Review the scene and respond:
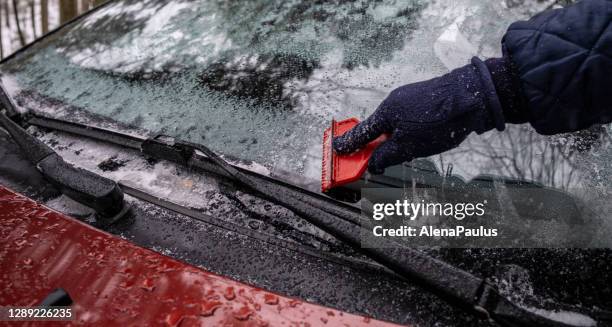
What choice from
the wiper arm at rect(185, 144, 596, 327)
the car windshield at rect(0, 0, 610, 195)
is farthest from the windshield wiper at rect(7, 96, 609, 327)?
the car windshield at rect(0, 0, 610, 195)

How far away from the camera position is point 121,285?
895 mm

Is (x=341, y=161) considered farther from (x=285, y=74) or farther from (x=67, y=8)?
(x=67, y=8)

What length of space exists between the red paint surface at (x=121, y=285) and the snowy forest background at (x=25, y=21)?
850 centimetres

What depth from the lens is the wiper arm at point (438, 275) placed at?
2.66ft

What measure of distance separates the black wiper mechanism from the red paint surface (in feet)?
0.32

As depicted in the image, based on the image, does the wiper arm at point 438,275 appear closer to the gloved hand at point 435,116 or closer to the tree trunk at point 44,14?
the gloved hand at point 435,116

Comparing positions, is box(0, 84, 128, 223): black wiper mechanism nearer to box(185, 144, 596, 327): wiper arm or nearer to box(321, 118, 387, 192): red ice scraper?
box(185, 144, 596, 327): wiper arm

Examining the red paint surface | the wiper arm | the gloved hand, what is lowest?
the red paint surface

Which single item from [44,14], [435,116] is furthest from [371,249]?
[44,14]

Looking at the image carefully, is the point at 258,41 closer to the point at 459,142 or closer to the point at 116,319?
the point at 459,142

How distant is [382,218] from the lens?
113cm

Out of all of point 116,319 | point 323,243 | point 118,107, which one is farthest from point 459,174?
point 118,107

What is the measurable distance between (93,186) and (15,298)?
35 cm

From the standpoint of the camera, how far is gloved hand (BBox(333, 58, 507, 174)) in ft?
3.78
